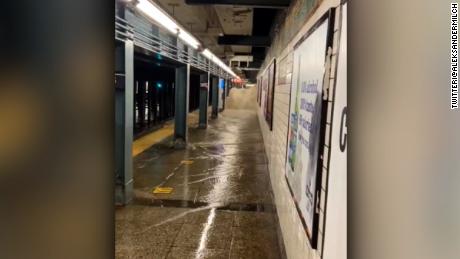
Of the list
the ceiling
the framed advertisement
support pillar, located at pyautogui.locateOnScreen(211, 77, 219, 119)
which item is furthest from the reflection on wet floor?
support pillar, located at pyautogui.locateOnScreen(211, 77, 219, 119)

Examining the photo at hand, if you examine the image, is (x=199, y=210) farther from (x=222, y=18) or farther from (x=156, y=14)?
(x=222, y=18)

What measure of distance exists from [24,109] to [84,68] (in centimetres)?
25

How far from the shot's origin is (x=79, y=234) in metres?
1.26

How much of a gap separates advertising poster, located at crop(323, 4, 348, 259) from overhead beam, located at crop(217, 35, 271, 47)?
764 centimetres

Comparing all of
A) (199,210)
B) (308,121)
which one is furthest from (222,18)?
(308,121)

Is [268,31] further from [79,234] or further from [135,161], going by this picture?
[79,234]

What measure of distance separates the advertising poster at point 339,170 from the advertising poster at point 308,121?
13.0 inches

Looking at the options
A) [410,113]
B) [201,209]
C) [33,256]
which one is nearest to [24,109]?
[33,256]

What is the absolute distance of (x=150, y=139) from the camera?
11789mm

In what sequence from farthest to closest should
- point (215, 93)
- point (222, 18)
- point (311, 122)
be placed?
point (215, 93) < point (222, 18) < point (311, 122)

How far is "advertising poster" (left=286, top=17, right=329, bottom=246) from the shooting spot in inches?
84.7

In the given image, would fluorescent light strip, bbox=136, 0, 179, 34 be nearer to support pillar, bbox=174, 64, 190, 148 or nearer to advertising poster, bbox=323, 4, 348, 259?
advertising poster, bbox=323, 4, 348, 259

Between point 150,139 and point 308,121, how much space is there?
9.73 m

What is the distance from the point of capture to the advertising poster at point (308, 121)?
7.06 ft
